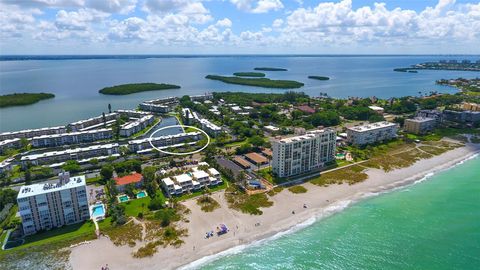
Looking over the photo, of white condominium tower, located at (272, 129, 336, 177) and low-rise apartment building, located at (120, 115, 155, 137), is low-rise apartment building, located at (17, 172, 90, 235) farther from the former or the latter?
low-rise apartment building, located at (120, 115, 155, 137)

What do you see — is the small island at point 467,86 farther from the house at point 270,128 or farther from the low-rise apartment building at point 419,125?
the house at point 270,128

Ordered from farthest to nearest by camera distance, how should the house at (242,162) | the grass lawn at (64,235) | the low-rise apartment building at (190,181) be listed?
the house at (242,162) < the low-rise apartment building at (190,181) < the grass lawn at (64,235)

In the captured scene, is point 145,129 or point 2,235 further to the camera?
point 145,129

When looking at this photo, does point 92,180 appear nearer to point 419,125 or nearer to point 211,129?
point 211,129

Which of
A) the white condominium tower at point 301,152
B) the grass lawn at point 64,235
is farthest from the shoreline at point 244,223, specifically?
the white condominium tower at point 301,152

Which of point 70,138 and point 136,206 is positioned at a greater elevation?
point 70,138

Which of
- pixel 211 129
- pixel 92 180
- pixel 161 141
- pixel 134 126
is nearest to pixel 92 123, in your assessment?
pixel 134 126
